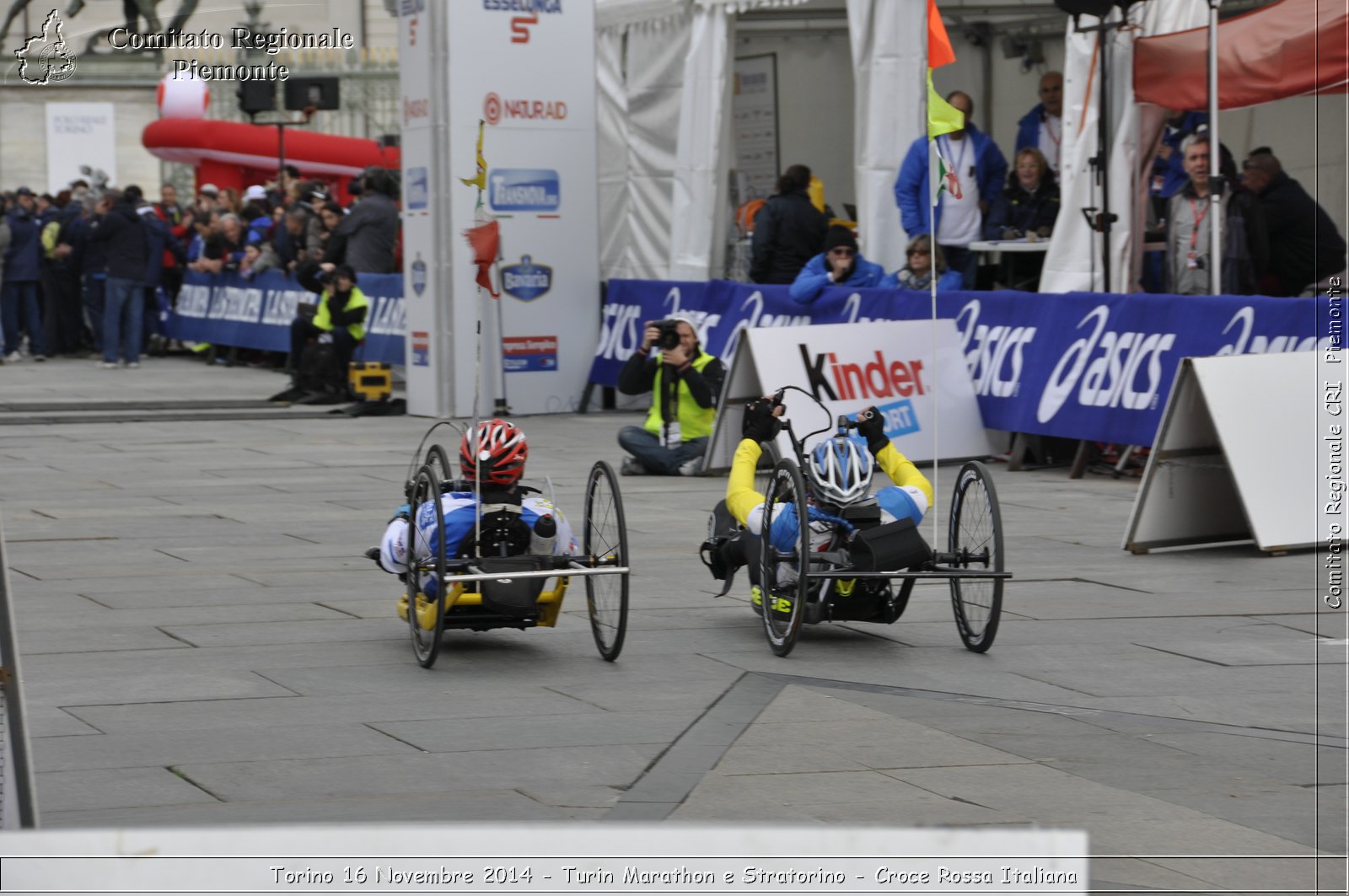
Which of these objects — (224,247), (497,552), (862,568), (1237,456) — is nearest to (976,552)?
(862,568)

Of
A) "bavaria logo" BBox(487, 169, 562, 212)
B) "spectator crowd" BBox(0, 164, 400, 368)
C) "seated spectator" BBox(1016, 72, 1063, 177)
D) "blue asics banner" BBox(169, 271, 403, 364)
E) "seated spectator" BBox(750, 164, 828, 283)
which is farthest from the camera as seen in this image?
"spectator crowd" BBox(0, 164, 400, 368)

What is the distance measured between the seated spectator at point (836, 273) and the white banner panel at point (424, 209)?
401cm

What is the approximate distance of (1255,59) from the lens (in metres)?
13.6

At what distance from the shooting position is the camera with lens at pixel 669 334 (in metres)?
13.9

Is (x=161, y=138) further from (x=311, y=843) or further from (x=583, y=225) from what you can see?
(x=311, y=843)

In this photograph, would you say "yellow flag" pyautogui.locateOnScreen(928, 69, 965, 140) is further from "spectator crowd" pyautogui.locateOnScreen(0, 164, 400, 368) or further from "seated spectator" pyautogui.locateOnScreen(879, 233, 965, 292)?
"spectator crowd" pyautogui.locateOnScreen(0, 164, 400, 368)

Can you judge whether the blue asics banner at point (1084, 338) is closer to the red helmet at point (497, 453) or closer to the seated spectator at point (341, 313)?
the seated spectator at point (341, 313)

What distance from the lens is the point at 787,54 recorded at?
22609 mm

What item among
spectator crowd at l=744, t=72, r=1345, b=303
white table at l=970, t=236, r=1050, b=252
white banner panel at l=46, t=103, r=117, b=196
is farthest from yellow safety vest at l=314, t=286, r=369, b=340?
white banner panel at l=46, t=103, r=117, b=196

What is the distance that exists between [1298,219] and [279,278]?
50.9ft

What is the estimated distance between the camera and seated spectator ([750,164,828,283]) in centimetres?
1855

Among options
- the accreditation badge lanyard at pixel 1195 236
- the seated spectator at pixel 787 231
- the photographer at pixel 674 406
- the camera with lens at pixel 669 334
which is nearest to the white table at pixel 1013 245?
the accreditation badge lanyard at pixel 1195 236

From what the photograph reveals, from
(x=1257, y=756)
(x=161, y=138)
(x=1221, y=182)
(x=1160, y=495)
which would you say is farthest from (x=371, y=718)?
(x=161, y=138)

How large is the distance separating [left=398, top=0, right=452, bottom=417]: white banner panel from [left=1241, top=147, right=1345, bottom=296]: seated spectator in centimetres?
819
